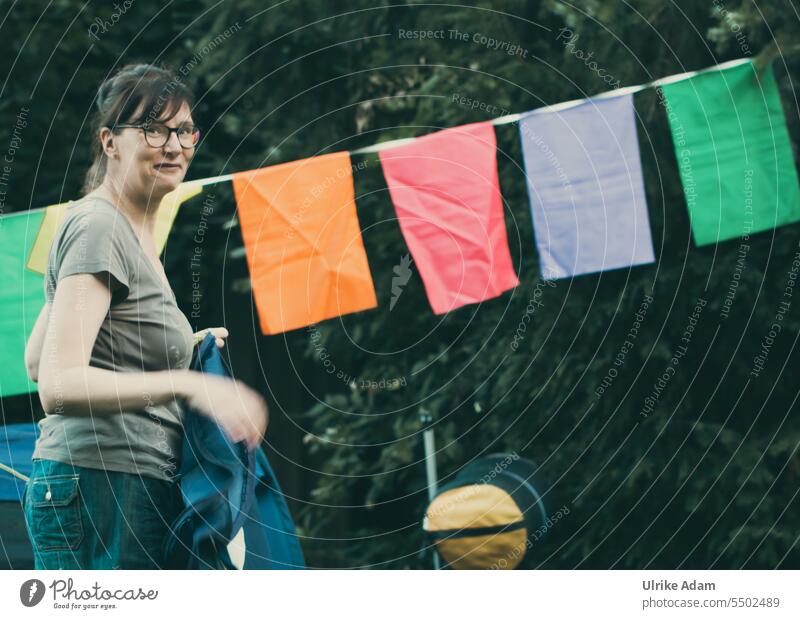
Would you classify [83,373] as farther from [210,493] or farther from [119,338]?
[210,493]

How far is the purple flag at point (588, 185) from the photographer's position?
288cm

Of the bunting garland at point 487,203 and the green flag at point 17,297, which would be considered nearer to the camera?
the bunting garland at point 487,203

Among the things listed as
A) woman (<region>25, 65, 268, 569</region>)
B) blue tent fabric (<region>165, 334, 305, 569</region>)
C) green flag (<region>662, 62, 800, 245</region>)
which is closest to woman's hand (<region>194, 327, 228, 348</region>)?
blue tent fabric (<region>165, 334, 305, 569</region>)

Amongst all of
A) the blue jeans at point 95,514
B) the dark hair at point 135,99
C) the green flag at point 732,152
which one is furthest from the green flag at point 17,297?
the green flag at point 732,152

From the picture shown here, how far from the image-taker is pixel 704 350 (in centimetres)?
357

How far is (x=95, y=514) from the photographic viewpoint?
2.02 meters

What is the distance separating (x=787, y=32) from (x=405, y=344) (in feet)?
5.36

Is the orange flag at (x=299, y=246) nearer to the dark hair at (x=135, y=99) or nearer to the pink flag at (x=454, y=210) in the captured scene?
the pink flag at (x=454, y=210)

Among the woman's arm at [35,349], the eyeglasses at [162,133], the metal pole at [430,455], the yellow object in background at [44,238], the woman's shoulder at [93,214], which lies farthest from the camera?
the metal pole at [430,455]

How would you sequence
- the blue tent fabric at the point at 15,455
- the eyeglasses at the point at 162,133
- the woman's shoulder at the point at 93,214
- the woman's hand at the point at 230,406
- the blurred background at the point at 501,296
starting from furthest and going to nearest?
the blurred background at the point at 501,296 < the blue tent fabric at the point at 15,455 < the eyeglasses at the point at 162,133 < the woman's shoulder at the point at 93,214 < the woman's hand at the point at 230,406

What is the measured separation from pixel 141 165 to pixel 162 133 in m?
0.10

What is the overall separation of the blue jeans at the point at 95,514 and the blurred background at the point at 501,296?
1650 millimetres
